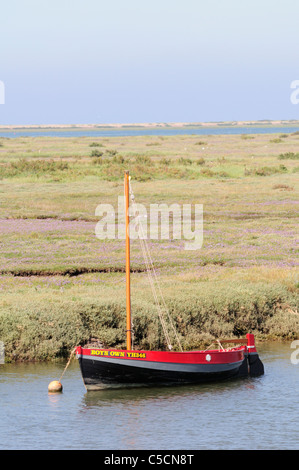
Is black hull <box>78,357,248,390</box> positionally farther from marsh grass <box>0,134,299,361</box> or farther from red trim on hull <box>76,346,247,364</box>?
marsh grass <box>0,134,299,361</box>

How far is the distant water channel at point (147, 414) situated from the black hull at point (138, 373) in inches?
12.1

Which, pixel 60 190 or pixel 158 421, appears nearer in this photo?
pixel 158 421

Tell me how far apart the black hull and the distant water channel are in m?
0.31

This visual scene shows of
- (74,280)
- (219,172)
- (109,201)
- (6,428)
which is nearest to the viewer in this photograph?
(6,428)

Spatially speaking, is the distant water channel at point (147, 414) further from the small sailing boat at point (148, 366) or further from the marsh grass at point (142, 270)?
the marsh grass at point (142, 270)

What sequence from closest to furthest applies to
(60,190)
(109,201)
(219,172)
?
(109,201)
(60,190)
(219,172)

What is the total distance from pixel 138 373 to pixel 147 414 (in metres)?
2.21

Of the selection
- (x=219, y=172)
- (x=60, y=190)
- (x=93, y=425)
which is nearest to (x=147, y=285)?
(x=93, y=425)

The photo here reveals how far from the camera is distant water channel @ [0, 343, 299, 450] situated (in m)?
20.4

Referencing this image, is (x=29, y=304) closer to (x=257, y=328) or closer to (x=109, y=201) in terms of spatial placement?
(x=257, y=328)

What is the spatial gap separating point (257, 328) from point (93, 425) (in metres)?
13.3

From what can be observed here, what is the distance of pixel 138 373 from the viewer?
24766mm

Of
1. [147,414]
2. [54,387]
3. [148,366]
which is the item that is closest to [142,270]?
[148,366]

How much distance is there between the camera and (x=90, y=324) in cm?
2950
